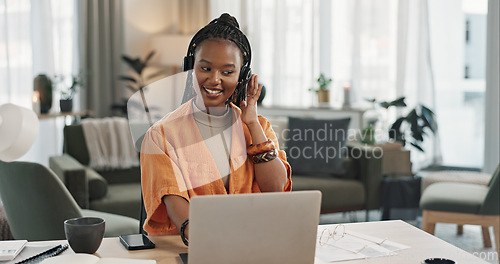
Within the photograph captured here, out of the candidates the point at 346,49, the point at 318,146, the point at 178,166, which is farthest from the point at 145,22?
the point at 178,166

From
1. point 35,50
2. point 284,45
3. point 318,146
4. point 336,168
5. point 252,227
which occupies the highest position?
Answer: point 284,45

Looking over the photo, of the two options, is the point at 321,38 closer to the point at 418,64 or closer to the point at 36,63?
the point at 418,64

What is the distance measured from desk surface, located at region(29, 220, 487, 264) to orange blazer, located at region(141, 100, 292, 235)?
91 mm

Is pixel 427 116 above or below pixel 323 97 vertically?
below

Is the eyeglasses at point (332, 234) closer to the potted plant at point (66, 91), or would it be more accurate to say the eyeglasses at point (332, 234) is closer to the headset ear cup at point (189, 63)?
the headset ear cup at point (189, 63)

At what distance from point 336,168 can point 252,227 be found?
2.86 metres

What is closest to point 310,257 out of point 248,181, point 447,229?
point 248,181

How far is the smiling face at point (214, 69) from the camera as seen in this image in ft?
4.84

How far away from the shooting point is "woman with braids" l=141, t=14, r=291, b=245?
1443mm

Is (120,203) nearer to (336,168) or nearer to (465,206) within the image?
(336,168)

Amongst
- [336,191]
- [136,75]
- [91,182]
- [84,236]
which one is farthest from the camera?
[136,75]

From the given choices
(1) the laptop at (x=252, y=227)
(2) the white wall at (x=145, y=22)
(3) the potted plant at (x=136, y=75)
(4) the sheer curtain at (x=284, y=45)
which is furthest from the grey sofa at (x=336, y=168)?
(1) the laptop at (x=252, y=227)

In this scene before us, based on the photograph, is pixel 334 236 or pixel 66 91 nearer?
pixel 334 236

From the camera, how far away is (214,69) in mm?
1477
